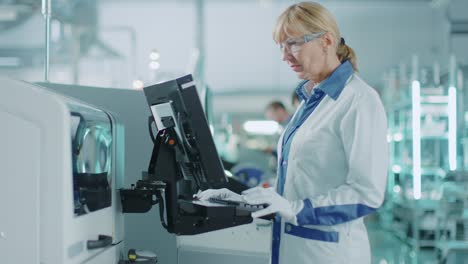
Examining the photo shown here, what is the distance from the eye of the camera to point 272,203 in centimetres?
165

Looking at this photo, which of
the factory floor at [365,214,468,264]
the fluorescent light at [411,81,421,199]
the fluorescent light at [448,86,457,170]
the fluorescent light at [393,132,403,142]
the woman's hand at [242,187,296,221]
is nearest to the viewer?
the woman's hand at [242,187,296,221]

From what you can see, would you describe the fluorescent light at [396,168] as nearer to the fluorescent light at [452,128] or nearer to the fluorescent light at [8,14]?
the fluorescent light at [452,128]

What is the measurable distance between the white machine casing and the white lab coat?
64cm

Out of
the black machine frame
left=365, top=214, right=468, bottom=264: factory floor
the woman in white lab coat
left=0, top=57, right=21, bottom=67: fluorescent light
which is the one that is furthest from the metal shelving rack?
the black machine frame

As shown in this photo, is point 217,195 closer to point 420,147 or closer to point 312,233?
point 312,233

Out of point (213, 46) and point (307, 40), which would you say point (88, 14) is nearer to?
point (213, 46)

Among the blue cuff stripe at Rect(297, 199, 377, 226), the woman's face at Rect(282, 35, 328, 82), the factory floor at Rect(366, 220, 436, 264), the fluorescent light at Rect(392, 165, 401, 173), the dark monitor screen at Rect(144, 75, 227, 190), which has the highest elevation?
the woman's face at Rect(282, 35, 328, 82)

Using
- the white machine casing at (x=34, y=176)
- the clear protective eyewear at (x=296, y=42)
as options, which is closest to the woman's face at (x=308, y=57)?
the clear protective eyewear at (x=296, y=42)

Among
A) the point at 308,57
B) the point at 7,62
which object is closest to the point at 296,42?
the point at 308,57

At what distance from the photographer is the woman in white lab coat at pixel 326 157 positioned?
168cm

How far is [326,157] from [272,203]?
24cm

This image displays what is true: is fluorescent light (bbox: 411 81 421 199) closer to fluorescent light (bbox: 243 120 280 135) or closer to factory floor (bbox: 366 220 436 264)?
factory floor (bbox: 366 220 436 264)

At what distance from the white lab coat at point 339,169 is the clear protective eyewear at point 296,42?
6.8 inches

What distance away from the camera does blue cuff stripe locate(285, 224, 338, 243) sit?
1739mm
